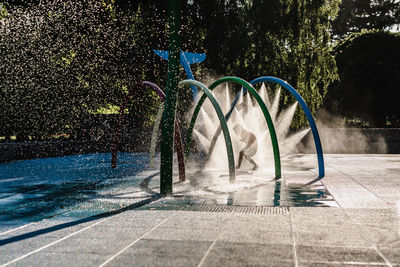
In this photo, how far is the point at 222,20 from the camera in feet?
62.8

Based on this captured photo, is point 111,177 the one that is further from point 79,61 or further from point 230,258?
point 79,61

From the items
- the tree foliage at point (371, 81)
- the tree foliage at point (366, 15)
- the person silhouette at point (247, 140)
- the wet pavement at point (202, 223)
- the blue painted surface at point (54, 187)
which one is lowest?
the wet pavement at point (202, 223)

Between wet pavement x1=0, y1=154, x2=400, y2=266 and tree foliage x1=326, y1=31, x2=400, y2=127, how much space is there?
67.9 feet

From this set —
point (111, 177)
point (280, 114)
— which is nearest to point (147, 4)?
point (280, 114)

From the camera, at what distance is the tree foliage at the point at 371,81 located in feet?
90.5

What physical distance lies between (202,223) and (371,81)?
26011 millimetres

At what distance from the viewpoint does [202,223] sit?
4961 millimetres

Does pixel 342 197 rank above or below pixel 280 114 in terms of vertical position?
below

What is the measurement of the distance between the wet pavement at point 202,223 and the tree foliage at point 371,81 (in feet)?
67.9

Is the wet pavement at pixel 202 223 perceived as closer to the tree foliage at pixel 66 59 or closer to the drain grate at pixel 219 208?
the drain grate at pixel 219 208

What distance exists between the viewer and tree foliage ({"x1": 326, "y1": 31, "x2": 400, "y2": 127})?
90.5 feet

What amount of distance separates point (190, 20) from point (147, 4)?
2.10 meters

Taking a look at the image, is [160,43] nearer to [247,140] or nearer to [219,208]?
[247,140]

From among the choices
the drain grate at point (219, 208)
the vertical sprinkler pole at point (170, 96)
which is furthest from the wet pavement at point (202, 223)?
the vertical sprinkler pole at point (170, 96)
